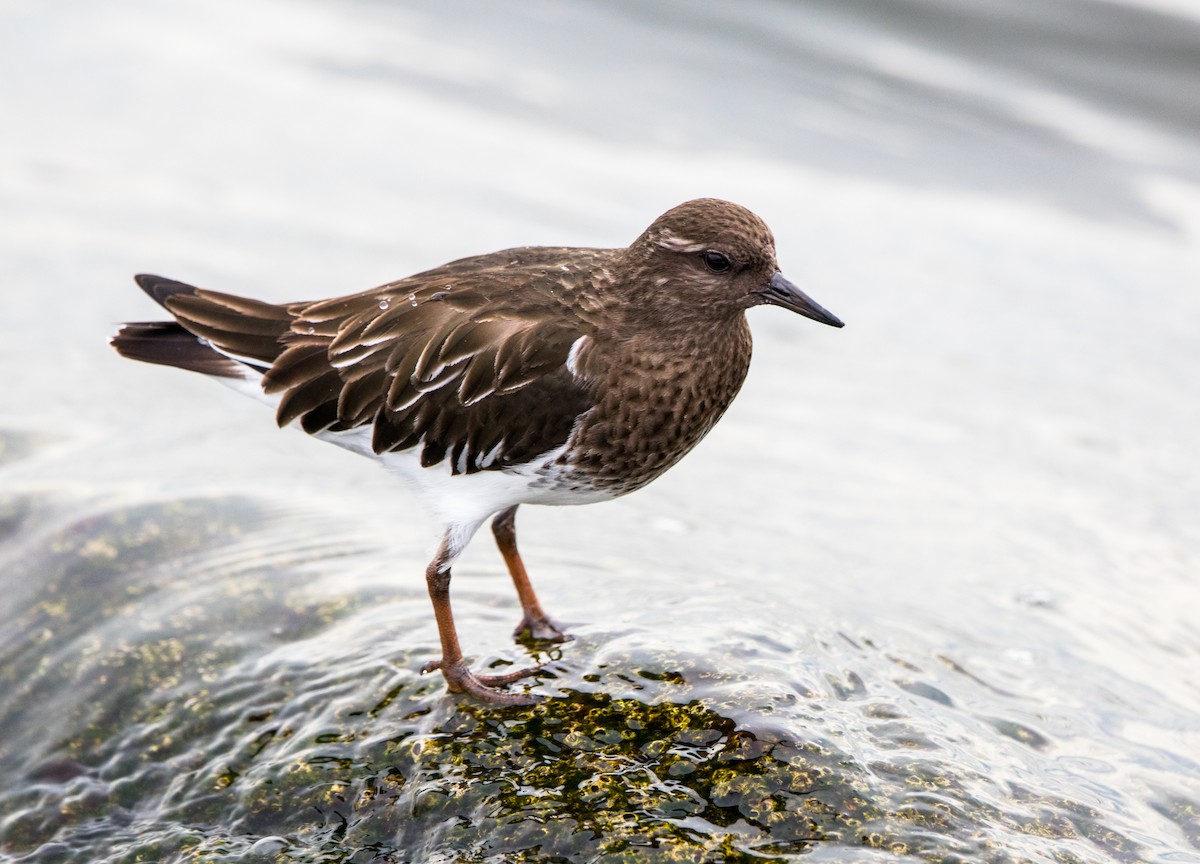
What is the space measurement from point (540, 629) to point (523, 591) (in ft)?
0.53

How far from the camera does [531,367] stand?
189 inches

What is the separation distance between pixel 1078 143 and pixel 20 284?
877 centimetres

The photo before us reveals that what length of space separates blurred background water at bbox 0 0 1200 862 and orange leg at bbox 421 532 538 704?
81 mm

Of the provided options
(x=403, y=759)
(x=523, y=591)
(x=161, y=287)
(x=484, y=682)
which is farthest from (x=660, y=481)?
(x=403, y=759)

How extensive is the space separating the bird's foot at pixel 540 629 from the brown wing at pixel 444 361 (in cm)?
77

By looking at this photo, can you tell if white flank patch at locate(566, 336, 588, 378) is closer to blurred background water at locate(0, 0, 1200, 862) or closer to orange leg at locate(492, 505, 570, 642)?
orange leg at locate(492, 505, 570, 642)

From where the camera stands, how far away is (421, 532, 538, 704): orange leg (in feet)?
15.7

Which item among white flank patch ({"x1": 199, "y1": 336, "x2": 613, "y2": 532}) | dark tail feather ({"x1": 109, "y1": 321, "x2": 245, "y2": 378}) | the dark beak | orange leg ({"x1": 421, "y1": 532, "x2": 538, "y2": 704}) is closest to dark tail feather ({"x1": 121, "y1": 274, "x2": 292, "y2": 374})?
dark tail feather ({"x1": 109, "y1": 321, "x2": 245, "y2": 378})

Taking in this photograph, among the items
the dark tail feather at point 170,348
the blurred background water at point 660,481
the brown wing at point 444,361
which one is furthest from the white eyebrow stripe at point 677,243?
the dark tail feather at point 170,348

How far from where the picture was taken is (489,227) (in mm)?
9867

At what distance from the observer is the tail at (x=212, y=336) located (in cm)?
528

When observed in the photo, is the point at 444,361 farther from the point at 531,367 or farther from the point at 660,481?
the point at 660,481

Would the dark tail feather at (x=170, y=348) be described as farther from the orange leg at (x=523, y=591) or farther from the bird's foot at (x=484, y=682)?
the bird's foot at (x=484, y=682)

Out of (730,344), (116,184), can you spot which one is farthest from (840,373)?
(116,184)
